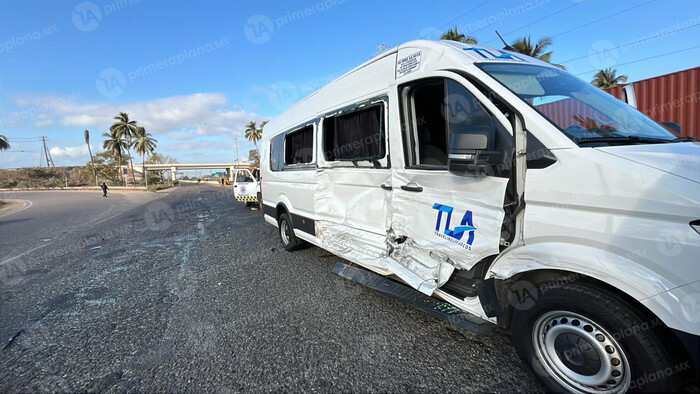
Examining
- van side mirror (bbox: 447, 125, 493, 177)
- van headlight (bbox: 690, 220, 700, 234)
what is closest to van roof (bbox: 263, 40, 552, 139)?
van side mirror (bbox: 447, 125, 493, 177)

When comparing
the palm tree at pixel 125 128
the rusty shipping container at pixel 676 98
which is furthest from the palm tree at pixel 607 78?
the palm tree at pixel 125 128

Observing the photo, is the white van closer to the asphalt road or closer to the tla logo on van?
the tla logo on van

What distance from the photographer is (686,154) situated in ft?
5.10

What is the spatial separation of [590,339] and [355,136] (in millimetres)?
2791

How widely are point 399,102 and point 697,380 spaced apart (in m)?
2.59

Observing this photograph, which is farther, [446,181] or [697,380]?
[446,181]

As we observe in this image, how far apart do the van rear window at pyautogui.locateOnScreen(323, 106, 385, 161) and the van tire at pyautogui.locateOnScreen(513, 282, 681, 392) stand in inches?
76.5

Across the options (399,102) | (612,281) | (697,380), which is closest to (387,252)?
(399,102)

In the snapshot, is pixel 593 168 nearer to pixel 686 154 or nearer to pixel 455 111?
pixel 686 154

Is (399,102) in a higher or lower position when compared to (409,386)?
higher

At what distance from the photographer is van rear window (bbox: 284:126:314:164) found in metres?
4.53

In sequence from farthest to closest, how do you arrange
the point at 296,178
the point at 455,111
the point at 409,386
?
the point at 296,178
the point at 455,111
the point at 409,386

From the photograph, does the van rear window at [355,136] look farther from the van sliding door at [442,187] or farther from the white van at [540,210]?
the van sliding door at [442,187]

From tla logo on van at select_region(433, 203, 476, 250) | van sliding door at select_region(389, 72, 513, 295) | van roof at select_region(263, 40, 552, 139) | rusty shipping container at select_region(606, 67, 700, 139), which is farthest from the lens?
rusty shipping container at select_region(606, 67, 700, 139)
